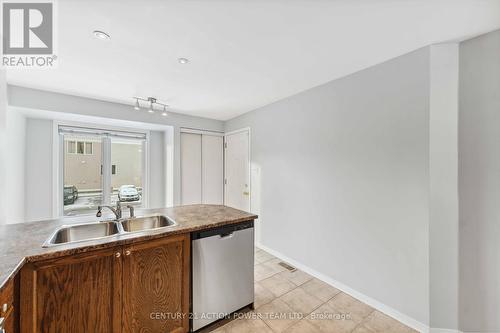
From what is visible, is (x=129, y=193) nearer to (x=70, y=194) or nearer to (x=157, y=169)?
(x=157, y=169)

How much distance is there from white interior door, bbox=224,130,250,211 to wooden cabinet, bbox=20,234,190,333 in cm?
221

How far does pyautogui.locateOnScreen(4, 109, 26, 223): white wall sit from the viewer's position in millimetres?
2387

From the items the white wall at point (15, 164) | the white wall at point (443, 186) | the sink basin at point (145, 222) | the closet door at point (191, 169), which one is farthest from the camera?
the closet door at point (191, 169)

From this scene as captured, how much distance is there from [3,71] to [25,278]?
1.92 m

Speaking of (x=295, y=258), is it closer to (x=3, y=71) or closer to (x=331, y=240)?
(x=331, y=240)

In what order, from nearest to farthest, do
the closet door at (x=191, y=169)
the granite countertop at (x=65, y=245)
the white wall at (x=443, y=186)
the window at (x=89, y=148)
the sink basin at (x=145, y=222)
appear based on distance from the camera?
the granite countertop at (x=65, y=245) → the white wall at (x=443, y=186) → the sink basin at (x=145, y=222) → the window at (x=89, y=148) → the closet door at (x=191, y=169)

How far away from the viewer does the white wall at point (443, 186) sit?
5.17 feet

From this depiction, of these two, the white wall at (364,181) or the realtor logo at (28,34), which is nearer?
the realtor logo at (28,34)

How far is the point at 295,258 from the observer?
2.74 m

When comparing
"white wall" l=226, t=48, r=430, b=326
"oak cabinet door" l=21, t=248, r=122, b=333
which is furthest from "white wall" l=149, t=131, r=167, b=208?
"oak cabinet door" l=21, t=248, r=122, b=333

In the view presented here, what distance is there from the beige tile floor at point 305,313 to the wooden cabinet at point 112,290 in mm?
537

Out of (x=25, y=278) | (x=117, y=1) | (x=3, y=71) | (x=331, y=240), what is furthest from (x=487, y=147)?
(x=3, y=71)

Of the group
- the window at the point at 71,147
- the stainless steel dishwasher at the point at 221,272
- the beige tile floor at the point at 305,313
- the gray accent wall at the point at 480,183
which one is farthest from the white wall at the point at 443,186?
the window at the point at 71,147

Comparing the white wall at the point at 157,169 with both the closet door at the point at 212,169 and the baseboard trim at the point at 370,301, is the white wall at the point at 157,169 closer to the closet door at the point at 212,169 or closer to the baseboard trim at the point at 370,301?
the closet door at the point at 212,169
